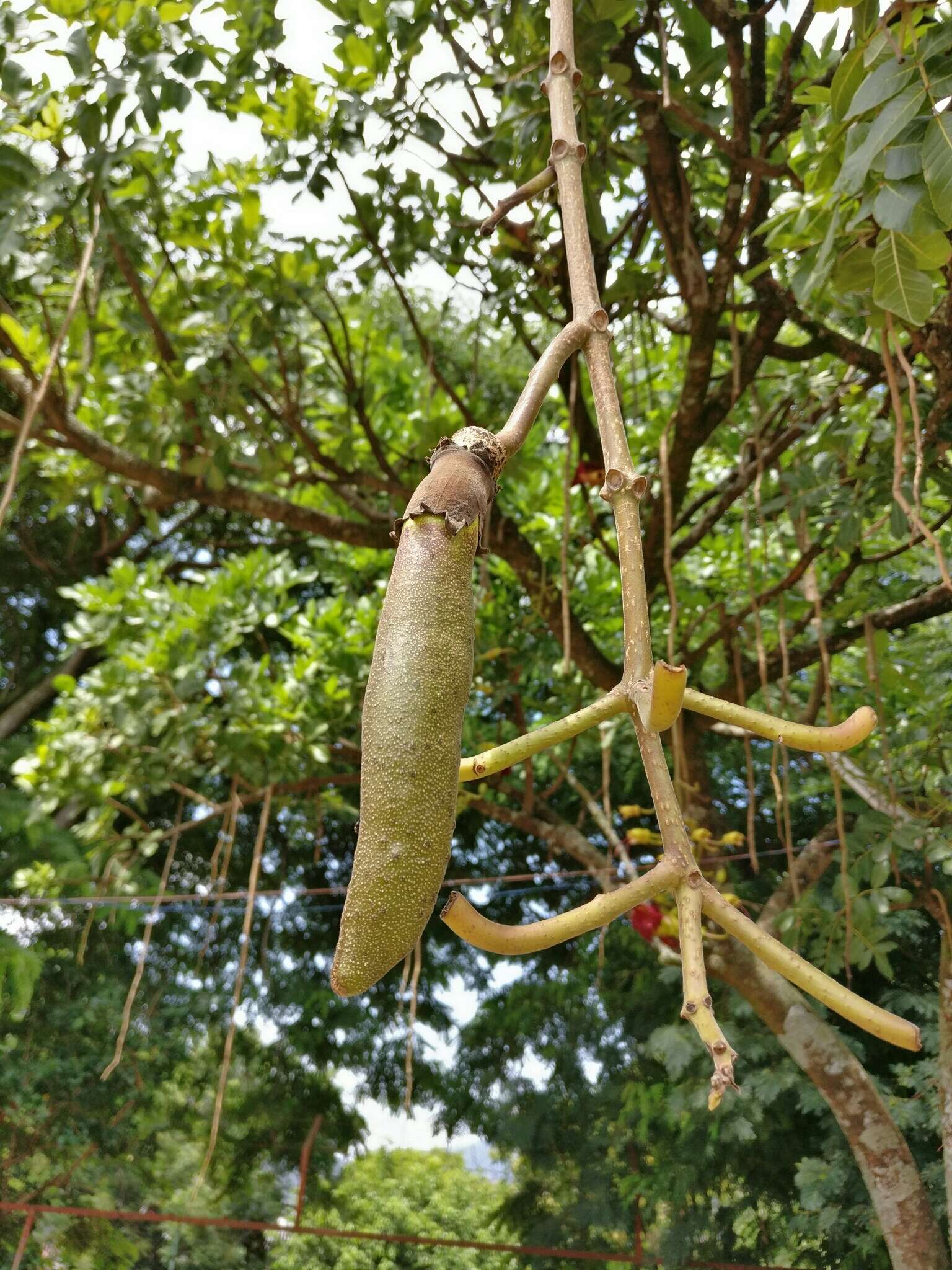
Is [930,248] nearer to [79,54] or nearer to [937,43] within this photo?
[937,43]

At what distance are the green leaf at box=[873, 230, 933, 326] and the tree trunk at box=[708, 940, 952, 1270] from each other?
1.41 metres

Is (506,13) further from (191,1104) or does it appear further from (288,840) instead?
(191,1104)

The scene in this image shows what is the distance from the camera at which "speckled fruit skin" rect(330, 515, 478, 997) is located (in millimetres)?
325

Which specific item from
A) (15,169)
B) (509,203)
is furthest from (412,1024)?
(509,203)

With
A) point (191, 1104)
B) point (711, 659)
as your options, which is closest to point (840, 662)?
point (711, 659)

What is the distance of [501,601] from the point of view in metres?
3.08

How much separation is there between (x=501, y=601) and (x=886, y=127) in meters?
2.31

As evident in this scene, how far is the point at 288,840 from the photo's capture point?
3986 millimetres

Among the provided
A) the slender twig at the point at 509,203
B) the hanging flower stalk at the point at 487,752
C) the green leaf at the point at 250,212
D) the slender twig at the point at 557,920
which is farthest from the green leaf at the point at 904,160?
the green leaf at the point at 250,212

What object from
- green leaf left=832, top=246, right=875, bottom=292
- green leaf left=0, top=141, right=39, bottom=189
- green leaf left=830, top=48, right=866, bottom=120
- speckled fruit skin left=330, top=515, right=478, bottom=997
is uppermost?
green leaf left=0, top=141, right=39, bottom=189

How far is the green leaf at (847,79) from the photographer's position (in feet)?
3.00

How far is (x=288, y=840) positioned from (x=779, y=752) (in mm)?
2220

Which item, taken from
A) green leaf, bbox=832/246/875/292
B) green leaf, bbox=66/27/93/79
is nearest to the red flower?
green leaf, bbox=832/246/875/292

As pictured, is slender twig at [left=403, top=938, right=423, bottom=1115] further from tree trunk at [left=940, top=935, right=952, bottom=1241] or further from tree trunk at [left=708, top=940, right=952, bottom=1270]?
tree trunk at [left=940, top=935, right=952, bottom=1241]
